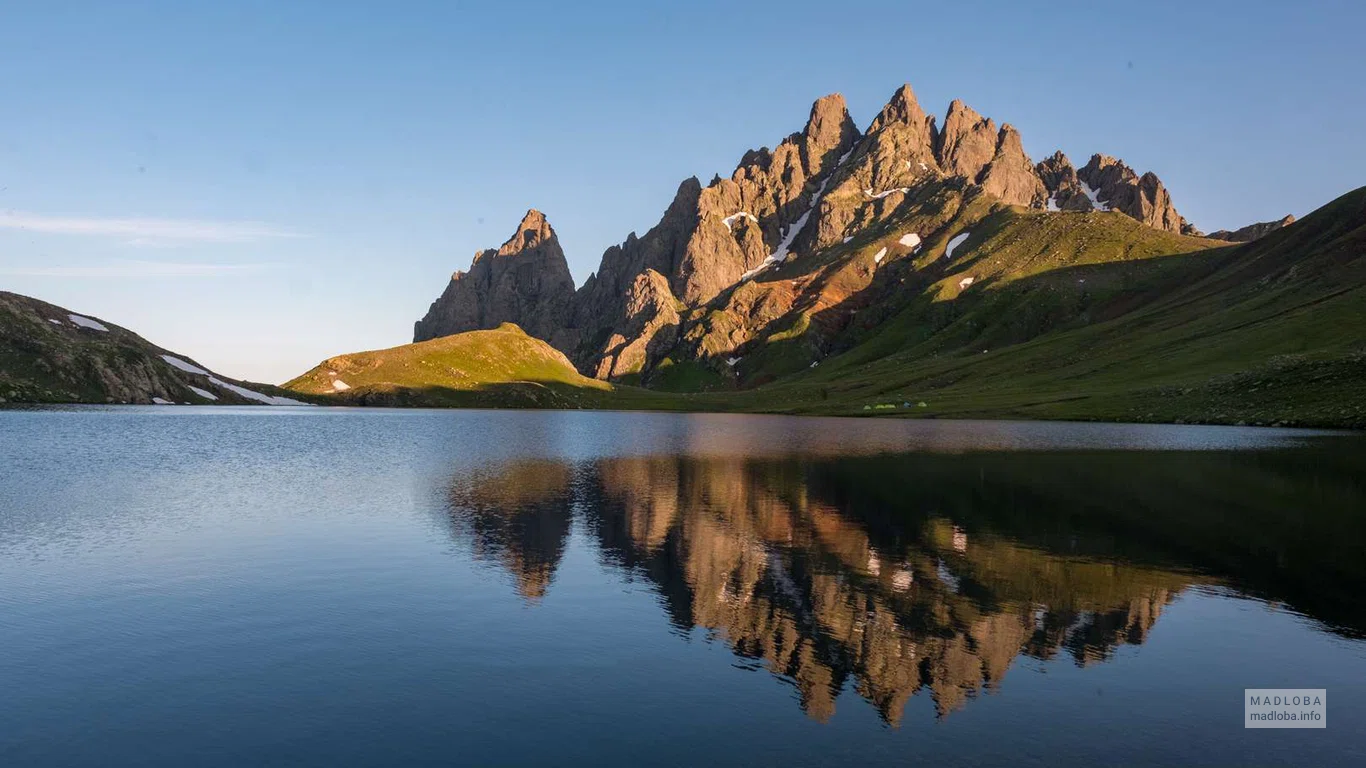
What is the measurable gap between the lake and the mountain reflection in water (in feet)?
0.70

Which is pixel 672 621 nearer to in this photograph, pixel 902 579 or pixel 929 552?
pixel 902 579

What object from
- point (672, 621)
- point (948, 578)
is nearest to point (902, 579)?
point (948, 578)

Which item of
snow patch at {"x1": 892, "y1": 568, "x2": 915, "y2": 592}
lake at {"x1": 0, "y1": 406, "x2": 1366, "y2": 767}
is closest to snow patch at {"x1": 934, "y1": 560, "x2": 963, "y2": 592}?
lake at {"x1": 0, "y1": 406, "x2": 1366, "y2": 767}

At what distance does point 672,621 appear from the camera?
93.9ft

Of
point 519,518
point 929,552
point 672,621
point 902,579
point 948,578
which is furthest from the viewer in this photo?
point 519,518

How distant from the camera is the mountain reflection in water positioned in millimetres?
26047

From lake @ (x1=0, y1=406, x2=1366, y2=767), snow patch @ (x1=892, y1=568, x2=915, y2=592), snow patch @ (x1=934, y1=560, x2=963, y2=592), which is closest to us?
lake @ (x1=0, y1=406, x2=1366, y2=767)

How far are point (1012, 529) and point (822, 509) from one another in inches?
468

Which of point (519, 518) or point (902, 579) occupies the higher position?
point (519, 518)

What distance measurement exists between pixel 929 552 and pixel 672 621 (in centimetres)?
1678

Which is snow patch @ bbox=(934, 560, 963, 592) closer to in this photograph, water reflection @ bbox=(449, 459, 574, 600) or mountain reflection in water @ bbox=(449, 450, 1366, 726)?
mountain reflection in water @ bbox=(449, 450, 1366, 726)

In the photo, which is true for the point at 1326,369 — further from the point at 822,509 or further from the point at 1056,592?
the point at 1056,592

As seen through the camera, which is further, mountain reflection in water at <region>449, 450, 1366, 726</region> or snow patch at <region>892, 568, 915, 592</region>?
snow patch at <region>892, 568, 915, 592</region>

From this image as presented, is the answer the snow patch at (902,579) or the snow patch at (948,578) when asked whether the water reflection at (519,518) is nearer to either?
the snow patch at (902,579)
